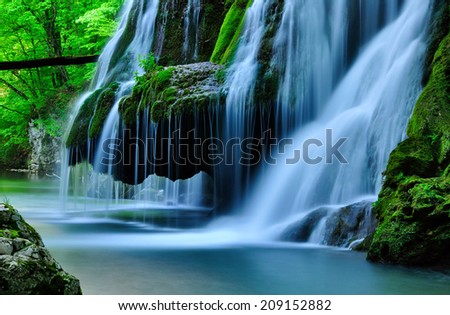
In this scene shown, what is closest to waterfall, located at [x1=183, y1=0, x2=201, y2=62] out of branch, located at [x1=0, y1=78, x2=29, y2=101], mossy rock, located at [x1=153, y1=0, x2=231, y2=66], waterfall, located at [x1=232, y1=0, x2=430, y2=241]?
mossy rock, located at [x1=153, y1=0, x2=231, y2=66]

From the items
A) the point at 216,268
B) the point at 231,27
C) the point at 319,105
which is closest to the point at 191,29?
the point at 231,27

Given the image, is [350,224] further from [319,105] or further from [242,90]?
[242,90]

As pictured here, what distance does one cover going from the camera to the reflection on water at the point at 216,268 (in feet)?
18.6

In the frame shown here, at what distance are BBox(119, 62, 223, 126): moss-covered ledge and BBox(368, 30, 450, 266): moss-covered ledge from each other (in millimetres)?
4430

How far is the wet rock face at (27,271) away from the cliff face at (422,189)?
3.72 m

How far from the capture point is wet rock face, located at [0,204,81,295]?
373 centimetres

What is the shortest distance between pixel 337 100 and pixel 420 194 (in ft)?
15.2

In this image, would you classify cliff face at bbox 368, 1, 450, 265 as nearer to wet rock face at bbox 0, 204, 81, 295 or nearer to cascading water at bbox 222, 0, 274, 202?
cascading water at bbox 222, 0, 274, 202

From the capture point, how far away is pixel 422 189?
249 inches

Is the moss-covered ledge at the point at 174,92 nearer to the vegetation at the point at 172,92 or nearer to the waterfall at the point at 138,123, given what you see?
the vegetation at the point at 172,92

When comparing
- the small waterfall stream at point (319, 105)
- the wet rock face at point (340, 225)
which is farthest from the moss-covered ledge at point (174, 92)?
the wet rock face at point (340, 225)

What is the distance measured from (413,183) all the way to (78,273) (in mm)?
3913

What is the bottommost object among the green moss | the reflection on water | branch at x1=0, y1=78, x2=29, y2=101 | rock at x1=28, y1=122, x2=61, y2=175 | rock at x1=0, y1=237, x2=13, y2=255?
the reflection on water

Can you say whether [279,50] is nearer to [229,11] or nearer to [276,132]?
[276,132]
